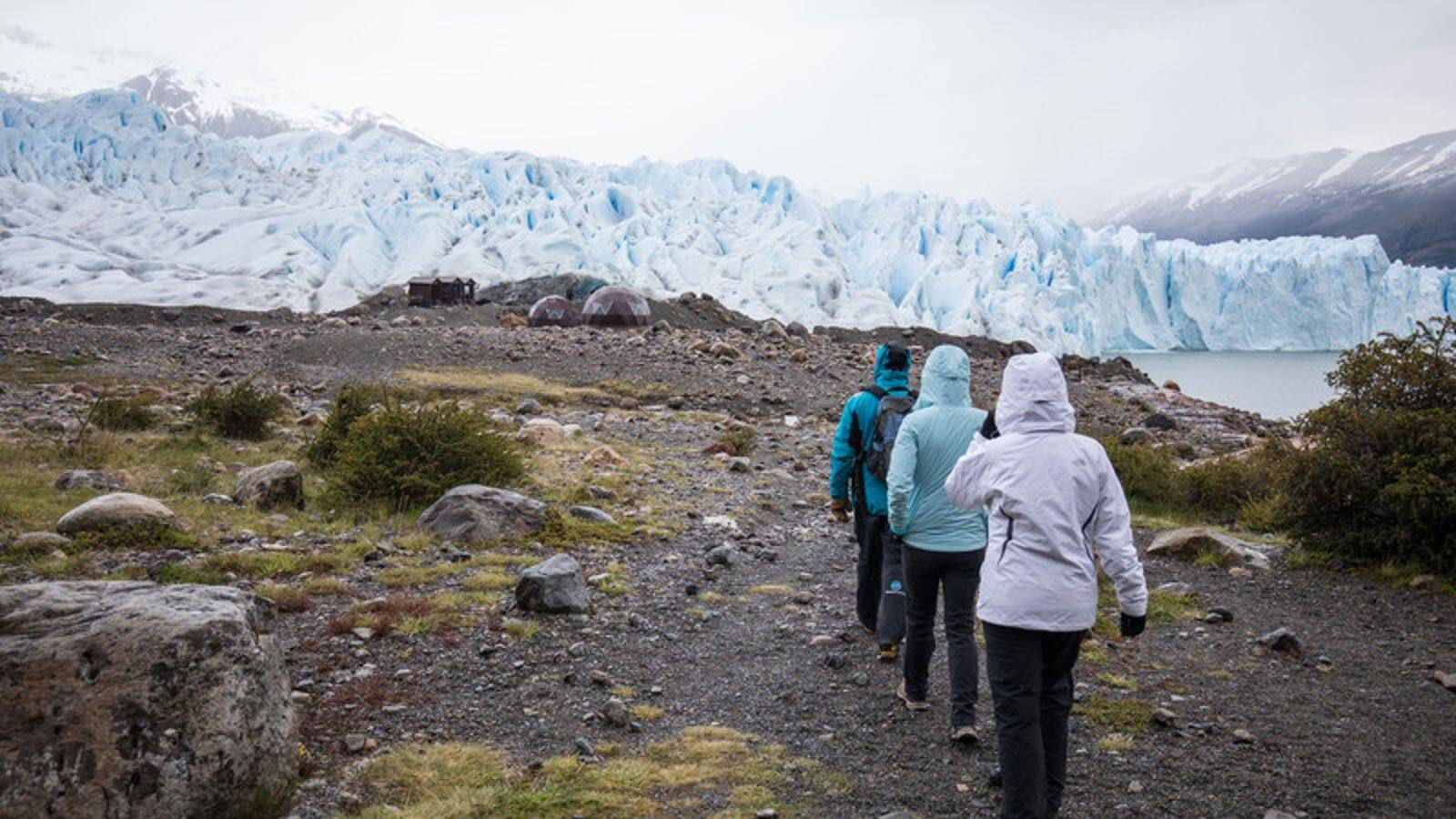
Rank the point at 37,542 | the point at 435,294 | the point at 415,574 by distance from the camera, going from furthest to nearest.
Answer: the point at 435,294
the point at 415,574
the point at 37,542

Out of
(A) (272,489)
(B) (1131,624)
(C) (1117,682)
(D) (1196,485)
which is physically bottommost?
(D) (1196,485)

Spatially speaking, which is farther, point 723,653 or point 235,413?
point 235,413

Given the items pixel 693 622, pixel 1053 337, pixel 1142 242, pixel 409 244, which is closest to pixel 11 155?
pixel 409 244

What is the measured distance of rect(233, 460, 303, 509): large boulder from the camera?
7.87 metres

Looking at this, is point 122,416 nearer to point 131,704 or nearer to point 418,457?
point 418,457

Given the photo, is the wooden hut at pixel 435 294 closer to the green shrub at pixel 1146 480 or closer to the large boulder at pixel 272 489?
the large boulder at pixel 272 489

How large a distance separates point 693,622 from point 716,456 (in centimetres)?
615

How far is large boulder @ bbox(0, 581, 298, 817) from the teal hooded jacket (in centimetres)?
301

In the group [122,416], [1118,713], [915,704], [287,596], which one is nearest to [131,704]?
[287,596]

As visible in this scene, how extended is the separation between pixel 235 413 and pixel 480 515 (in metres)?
5.84

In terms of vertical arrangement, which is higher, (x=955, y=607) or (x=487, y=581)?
(x=955, y=607)

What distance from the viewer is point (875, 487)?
5129 mm

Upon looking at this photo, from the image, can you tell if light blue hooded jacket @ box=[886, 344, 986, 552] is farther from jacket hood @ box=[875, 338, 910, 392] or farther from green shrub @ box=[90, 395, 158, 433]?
green shrub @ box=[90, 395, 158, 433]

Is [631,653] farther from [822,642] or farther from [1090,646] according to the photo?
[1090,646]
